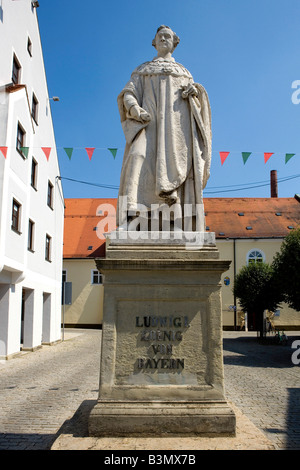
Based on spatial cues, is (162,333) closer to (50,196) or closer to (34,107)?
(34,107)

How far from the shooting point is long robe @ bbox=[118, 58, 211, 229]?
446 cm

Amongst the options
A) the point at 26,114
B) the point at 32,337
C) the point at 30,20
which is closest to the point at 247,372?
the point at 32,337

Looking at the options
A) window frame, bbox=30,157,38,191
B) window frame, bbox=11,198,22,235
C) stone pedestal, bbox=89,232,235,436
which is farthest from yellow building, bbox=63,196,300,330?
stone pedestal, bbox=89,232,235,436

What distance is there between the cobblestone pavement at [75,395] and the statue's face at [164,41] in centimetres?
411

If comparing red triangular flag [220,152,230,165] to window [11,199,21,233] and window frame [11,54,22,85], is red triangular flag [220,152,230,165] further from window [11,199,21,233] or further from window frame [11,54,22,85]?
window frame [11,54,22,85]

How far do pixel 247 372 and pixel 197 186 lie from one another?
9148 mm

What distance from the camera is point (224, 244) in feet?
119

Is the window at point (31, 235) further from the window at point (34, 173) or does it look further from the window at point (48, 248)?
the window at point (48, 248)

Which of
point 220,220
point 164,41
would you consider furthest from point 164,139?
point 220,220

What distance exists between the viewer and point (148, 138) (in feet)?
15.1

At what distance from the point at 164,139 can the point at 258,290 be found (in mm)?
21907

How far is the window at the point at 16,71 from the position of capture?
49.2ft

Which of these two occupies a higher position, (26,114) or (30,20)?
(30,20)
